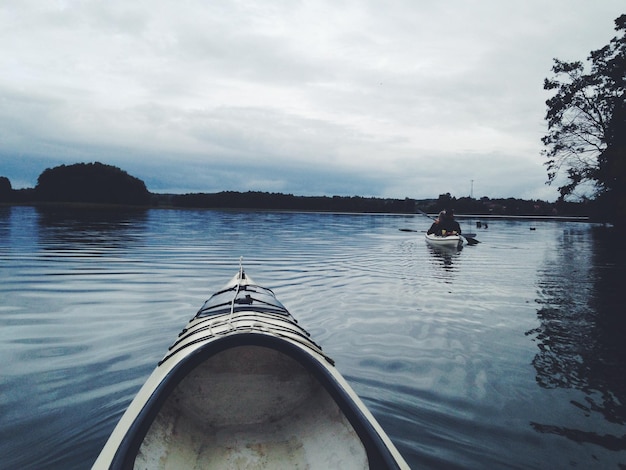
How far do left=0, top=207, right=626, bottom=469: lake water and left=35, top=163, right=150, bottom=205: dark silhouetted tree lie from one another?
251 feet

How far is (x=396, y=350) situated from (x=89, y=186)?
8908 centimetres

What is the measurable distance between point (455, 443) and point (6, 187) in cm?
9194

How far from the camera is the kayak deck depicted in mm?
3016

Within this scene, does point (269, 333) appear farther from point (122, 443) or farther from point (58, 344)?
point (58, 344)

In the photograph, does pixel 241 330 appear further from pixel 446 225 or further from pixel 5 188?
pixel 5 188

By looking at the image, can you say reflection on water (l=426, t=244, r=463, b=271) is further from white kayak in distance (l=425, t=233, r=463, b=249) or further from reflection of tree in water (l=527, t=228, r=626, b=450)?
reflection of tree in water (l=527, t=228, r=626, b=450)

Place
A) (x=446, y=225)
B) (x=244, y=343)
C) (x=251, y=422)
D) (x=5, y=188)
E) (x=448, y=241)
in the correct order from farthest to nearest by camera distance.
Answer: (x=5, y=188)
(x=446, y=225)
(x=448, y=241)
(x=251, y=422)
(x=244, y=343)

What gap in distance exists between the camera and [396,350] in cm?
641

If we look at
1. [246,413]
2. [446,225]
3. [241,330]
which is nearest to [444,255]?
[446,225]

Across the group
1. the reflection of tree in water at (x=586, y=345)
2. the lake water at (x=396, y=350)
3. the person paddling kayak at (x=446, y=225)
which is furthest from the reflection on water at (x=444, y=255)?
the reflection of tree in water at (x=586, y=345)

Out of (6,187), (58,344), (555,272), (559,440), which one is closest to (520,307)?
(559,440)

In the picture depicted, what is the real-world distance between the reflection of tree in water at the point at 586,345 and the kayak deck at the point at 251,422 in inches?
88.4

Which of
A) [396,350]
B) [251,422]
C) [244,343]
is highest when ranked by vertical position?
[244,343]

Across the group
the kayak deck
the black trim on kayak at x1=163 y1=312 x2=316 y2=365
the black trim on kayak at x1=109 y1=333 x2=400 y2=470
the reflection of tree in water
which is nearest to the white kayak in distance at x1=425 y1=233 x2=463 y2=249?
the reflection of tree in water
